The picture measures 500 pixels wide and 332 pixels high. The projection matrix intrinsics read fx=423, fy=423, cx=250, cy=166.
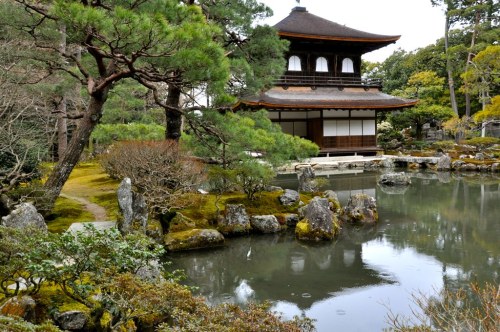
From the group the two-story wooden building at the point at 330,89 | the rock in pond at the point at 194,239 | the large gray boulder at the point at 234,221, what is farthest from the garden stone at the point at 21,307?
the two-story wooden building at the point at 330,89

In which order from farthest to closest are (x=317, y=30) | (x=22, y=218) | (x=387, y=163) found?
(x=317, y=30)
(x=387, y=163)
(x=22, y=218)

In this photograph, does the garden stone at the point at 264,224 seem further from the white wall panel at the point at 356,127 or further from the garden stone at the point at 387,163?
the white wall panel at the point at 356,127

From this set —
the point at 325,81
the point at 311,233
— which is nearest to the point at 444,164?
the point at 325,81

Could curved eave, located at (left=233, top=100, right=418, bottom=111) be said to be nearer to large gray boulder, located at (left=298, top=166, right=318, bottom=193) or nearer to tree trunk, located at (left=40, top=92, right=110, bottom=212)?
large gray boulder, located at (left=298, top=166, right=318, bottom=193)

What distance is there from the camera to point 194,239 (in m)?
8.49

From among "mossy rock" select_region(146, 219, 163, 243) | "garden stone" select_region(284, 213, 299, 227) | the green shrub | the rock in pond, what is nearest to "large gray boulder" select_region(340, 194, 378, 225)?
"garden stone" select_region(284, 213, 299, 227)

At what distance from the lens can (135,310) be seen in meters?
3.73

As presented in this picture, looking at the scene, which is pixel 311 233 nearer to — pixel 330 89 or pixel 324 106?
pixel 324 106

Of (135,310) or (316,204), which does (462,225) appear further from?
(135,310)

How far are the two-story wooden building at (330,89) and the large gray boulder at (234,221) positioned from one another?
521 inches

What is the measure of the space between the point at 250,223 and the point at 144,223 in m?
2.81

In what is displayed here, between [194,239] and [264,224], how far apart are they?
1945 mm

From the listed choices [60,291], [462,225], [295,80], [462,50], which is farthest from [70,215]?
[462,50]

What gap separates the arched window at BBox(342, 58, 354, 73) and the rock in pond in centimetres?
1887
